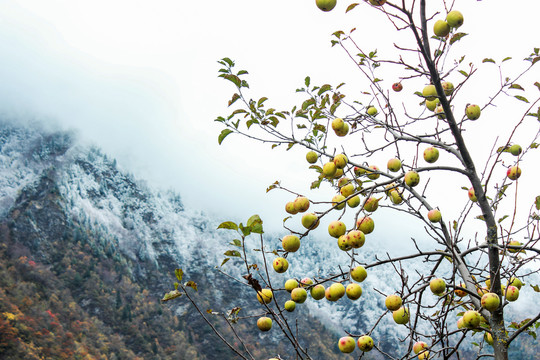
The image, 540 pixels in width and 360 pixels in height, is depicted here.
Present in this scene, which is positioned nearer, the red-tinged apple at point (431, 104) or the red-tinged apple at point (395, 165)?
the red-tinged apple at point (395, 165)

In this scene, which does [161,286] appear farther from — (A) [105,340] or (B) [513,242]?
(B) [513,242]

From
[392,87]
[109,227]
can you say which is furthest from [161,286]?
[392,87]

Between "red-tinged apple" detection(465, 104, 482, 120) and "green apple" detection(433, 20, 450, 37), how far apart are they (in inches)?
18.4

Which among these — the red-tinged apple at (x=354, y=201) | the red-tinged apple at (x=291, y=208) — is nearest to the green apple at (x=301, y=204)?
the red-tinged apple at (x=291, y=208)

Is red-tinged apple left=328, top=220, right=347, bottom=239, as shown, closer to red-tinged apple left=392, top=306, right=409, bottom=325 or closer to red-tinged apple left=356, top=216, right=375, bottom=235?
red-tinged apple left=356, top=216, right=375, bottom=235

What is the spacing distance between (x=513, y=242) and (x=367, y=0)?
6.15 ft

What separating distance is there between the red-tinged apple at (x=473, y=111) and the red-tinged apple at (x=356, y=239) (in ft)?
3.65

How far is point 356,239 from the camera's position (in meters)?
1.64

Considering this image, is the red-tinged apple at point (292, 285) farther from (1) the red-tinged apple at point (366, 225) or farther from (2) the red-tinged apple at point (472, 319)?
(2) the red-tinged apple at point (472, 319)

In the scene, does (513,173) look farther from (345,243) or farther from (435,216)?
(345,243)

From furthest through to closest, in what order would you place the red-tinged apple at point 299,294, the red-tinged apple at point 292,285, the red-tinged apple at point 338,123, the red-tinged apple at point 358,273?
the red-tinged apple at point 338,123, the red-tinged apple at point 292,285, the red-tinged apple at point 299,294, the red-tinged apple at point 358,273

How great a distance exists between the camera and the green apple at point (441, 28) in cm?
190

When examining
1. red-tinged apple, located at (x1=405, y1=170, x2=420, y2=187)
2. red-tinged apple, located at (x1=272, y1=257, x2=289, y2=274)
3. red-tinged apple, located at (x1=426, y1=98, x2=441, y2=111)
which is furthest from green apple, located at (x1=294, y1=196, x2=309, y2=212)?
red-tinged apple, located at (x1=426, y1=98, x2=441, y2=111)

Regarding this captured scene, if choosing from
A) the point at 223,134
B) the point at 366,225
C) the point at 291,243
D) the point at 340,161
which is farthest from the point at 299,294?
the point at 223,134
